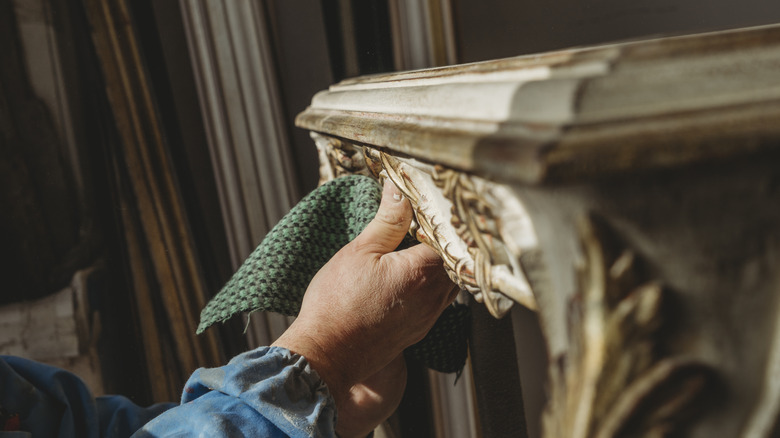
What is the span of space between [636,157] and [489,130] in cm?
6

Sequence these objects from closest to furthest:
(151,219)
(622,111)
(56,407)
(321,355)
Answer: (622,111) → (321,355) → (56,407) → (151,219)

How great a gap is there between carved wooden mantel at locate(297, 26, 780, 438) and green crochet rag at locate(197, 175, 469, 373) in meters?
0.29

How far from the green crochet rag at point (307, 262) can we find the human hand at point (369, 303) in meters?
0.03

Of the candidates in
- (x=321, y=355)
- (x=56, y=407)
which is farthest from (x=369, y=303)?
(x=56, y=407)

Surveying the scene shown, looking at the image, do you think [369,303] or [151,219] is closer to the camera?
[369,303]

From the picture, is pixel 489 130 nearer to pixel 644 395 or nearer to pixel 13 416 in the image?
pixel 644 395

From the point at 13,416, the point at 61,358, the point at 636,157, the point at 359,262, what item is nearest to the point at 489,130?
the point at 636,157

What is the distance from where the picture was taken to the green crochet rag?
45 centimetres

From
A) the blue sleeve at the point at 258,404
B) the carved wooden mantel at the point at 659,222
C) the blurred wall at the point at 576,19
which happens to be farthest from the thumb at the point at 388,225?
the blurred wall at the point at 576,19

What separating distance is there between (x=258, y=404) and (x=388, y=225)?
0.17 metres

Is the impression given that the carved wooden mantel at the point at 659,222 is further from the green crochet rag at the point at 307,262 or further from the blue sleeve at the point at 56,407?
the blue sleeve at the point at 56,407

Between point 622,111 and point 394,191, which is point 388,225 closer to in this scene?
point 394,191

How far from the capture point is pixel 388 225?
1.45 feet

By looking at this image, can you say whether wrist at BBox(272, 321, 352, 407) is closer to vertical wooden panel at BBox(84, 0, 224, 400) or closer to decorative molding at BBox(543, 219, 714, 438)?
decorative molding at BBox(543, 219, 714, 438)
